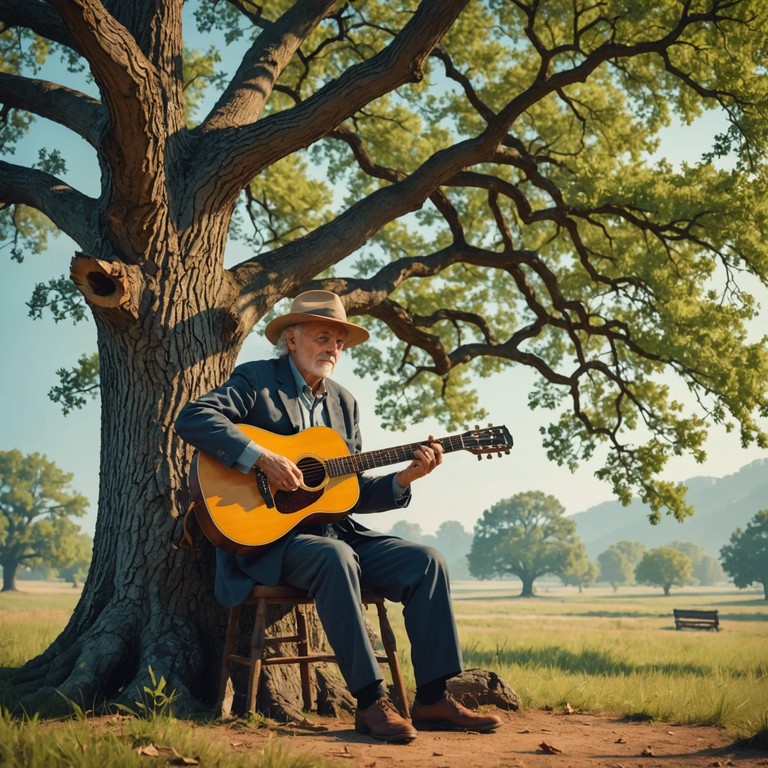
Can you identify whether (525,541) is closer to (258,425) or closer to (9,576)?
(9,576)

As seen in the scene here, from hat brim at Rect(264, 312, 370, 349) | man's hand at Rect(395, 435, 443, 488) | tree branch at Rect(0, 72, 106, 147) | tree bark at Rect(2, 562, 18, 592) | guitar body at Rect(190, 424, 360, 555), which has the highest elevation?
tree branch at Rect(0, 72, 106, 147)

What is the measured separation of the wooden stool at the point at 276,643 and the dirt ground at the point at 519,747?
0.26 meters

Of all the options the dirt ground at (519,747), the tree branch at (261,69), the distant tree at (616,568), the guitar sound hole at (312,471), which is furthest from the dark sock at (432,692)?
the distant tree at (616,568)

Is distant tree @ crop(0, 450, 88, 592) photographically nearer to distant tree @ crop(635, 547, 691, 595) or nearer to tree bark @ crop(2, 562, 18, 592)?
tree bark @ crop(2, 562, 18, 592)

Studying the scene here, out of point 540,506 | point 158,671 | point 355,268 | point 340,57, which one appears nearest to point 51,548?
point 355,268

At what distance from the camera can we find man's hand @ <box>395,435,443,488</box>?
4641 mm

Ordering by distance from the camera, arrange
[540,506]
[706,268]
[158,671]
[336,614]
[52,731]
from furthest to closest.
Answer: [540,506], [706,268], [158,671], [336,614], [52,731]

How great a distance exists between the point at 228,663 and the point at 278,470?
3.99 feet

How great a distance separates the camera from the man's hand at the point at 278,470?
4312mm

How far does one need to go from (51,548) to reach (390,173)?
5406 centimetres

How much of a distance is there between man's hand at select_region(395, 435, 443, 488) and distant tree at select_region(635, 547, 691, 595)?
92.8 m

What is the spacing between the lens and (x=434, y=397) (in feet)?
46.1

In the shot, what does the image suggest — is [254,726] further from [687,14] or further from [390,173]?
[687,14]

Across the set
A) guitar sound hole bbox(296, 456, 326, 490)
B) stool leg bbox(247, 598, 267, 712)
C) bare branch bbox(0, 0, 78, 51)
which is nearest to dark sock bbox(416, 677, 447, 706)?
stool leg bbox(247, 598, 267, 712)
